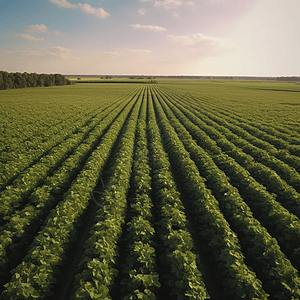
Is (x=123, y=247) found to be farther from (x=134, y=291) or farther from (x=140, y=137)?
(x=140, y=137)

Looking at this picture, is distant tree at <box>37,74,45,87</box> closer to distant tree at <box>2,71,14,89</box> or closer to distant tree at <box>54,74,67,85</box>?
distant tree at <box>54,74,67,85</box>

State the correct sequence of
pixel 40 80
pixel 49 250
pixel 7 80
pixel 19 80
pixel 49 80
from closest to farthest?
pixel 49 250
pixel 7 80
pixel 19 80
pixel 40 80
pixel 49 80

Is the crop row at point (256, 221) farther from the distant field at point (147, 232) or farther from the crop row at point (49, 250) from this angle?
the crop row at point (49, 250)

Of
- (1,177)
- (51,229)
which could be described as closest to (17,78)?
(1,177)

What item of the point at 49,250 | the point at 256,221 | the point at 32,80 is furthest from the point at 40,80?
the point at 256,221

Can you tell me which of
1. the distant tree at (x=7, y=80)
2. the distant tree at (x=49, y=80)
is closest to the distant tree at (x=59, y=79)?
the distant tree at (x=49, y=80)

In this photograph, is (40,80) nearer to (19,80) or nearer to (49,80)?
(49,80)

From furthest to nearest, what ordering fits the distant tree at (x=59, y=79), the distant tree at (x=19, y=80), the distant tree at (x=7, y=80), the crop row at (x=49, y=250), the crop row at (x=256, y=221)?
the distant tree at (x=59, y=79), the distant tree at (x=19, y=80), the distant tree at (x=7, y=80), the crop row at (x=256, y=221), the crop row at (x=49, y=250)

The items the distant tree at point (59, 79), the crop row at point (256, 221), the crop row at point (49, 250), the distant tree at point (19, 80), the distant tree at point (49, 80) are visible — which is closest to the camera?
the crop row at point (49, 250)

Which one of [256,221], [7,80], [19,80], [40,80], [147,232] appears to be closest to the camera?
[147,232]

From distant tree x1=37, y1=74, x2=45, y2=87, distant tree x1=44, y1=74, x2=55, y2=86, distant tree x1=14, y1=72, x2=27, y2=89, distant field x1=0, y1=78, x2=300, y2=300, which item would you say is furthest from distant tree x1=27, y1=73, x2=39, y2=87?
distant field x1=0, y1=78, x2=300, y2=300

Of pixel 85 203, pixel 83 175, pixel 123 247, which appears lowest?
pixel 123 247
